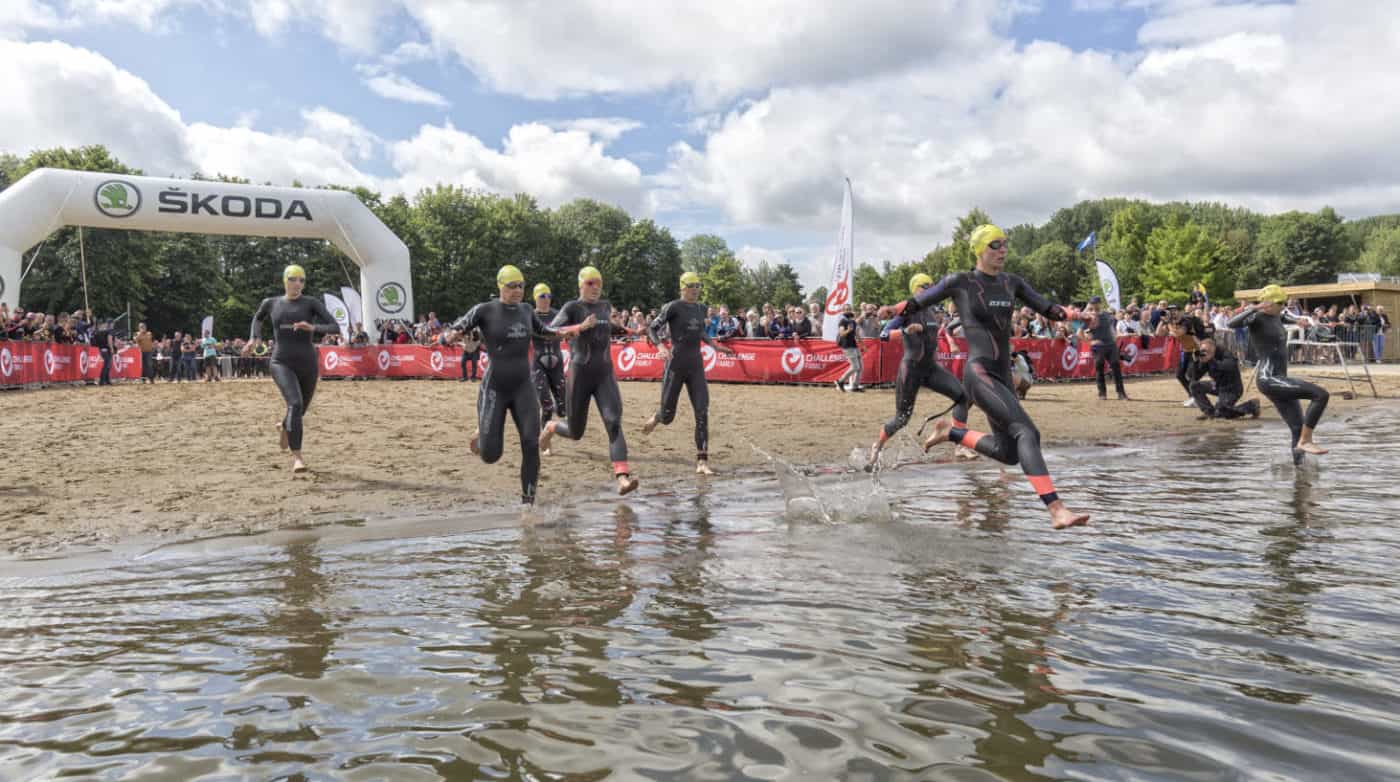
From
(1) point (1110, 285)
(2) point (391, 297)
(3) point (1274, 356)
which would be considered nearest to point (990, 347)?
(3) point (1274, 356)

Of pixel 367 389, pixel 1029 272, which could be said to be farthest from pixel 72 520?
pixel 1029 272

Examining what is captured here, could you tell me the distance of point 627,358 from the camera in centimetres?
2291

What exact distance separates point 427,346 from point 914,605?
920 inches

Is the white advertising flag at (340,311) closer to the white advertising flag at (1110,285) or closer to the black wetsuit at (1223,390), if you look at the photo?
the white advertising flag at (1110,285)

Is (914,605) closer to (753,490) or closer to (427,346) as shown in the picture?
(753,490)

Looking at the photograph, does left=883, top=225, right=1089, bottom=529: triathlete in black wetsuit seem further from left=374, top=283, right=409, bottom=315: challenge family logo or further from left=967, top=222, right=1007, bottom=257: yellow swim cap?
left=374, top=283, right=409, bottom=315: challenge family logo

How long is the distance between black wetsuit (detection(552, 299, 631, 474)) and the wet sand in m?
0.70

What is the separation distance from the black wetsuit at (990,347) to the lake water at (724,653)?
63 cm

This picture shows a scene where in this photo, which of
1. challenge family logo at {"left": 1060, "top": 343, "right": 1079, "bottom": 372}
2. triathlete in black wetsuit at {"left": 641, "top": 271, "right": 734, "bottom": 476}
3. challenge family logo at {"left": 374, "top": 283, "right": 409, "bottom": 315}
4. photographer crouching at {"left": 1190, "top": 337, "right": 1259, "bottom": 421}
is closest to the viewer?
triathlete in black wetsuit at {"left": 641, "top": 271, "right": 734, "bottom": 476}

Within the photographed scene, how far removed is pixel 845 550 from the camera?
17.4 feet

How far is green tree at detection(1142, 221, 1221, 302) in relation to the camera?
212 feet

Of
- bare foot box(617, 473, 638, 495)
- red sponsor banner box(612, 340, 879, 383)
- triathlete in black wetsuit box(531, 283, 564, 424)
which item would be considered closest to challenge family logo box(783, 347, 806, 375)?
red sponsor banner box(612, 340, 879, 383)

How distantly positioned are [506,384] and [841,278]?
13624 millimetres

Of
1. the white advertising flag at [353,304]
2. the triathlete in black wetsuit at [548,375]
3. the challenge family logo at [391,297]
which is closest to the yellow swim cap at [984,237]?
the triathlete in black wetsuit at [548,375]
